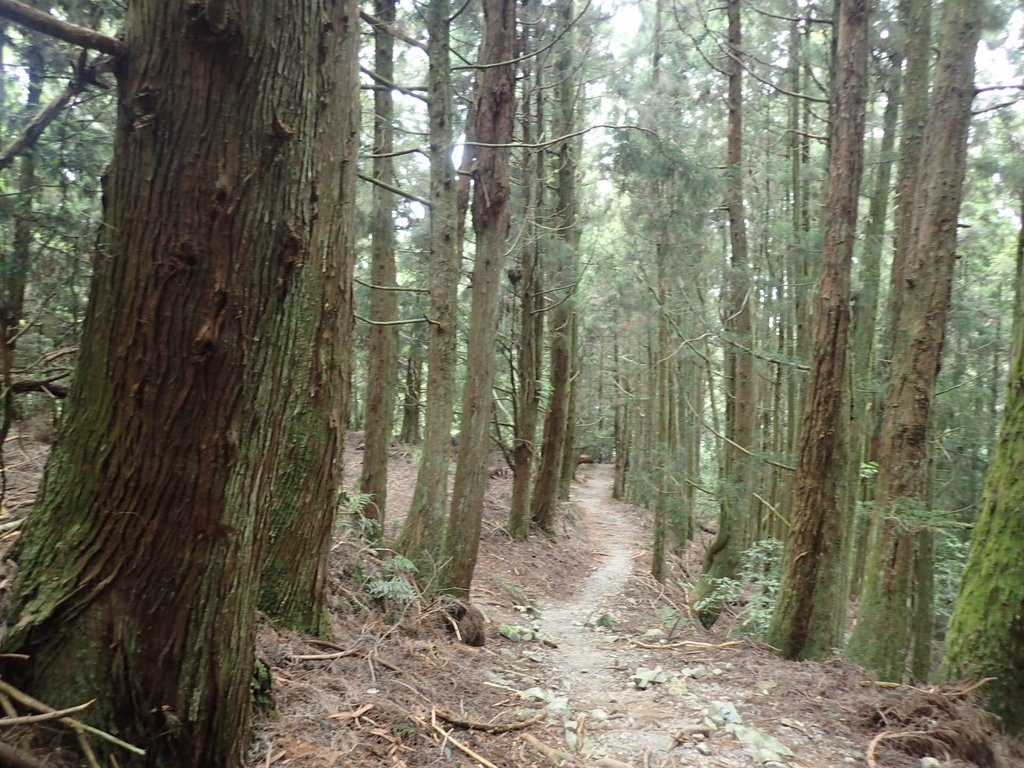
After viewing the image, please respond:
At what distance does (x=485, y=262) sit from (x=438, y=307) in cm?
86

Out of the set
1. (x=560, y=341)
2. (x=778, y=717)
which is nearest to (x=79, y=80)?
(x=778, y=717)

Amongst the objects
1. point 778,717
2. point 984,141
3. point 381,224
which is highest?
point 984,141

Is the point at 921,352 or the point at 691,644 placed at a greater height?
the point at 921,352

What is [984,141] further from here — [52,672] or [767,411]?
[52,672]

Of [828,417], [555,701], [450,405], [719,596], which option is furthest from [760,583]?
→ [450,405]

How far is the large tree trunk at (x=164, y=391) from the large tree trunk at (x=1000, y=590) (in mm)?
5123

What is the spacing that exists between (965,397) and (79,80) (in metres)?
17.9

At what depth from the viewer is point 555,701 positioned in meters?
5.45

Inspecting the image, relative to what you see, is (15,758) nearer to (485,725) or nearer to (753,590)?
(485,725)

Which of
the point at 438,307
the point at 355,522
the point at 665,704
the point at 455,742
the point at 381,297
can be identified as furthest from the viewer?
the point at 381,297

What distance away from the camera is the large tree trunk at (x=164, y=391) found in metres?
2.29

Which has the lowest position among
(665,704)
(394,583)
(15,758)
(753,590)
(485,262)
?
(753,590)

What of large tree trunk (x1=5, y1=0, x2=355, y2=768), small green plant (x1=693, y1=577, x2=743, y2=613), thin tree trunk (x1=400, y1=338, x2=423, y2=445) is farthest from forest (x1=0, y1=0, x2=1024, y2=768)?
thin tree trunk (x1=400, y1=338, x2=423, y2=445)

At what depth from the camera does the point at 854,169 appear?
668 centimetres
